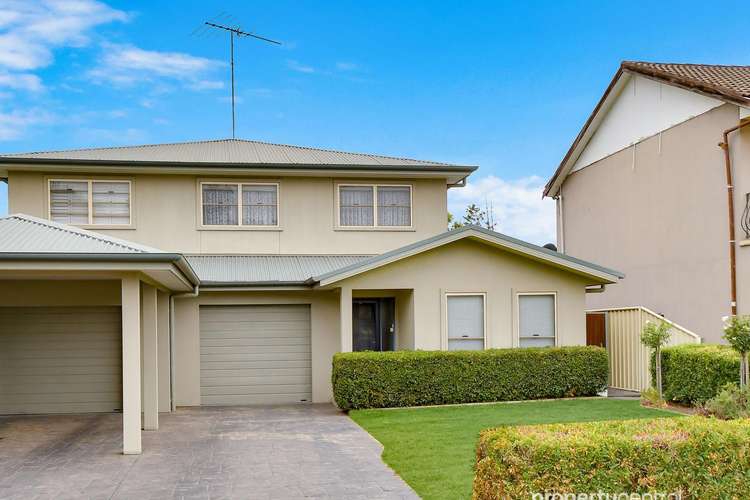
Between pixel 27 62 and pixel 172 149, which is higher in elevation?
pixel 27 62

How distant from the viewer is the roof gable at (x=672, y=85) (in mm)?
17719

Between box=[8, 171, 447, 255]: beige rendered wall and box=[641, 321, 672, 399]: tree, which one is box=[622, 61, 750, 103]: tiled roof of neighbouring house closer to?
box=[641, 321, 672, 399]: tree

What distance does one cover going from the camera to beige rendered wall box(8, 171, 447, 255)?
62.3 ft

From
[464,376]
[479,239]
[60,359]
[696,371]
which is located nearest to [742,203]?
[696,371]

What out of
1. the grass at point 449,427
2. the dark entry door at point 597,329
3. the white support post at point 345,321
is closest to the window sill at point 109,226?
the white support post at point 345,321

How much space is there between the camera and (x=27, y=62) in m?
21.1

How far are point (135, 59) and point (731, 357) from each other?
18073 millimetres

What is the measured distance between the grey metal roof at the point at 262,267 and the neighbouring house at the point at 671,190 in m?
8.06

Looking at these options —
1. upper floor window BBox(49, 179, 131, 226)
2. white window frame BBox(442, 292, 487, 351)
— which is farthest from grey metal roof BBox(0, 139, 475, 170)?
white window frame BBox(442, 292, 487, 351)

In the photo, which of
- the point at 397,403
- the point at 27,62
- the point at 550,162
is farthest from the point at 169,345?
the point at 550,162

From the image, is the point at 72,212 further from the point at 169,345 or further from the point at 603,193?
the point at 603,193

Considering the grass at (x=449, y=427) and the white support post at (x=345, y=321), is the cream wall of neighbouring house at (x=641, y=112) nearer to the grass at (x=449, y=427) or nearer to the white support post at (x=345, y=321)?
the grass at (x=449, y=427)

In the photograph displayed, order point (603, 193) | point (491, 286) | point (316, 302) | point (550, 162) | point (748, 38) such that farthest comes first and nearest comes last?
point (550, 162), point (603, 193), point (748, 38), point (316, 302), point (491, 286)

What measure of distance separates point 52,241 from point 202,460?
3909 mm
